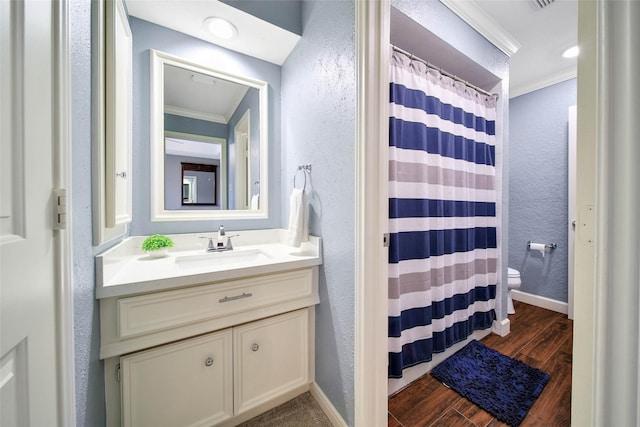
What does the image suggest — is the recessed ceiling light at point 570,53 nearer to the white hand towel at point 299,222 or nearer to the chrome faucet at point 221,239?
the white hand towel at point 299,222

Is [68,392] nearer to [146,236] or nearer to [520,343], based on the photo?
[146,236]

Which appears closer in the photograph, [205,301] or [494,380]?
[205,301]

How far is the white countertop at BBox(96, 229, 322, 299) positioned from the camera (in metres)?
0.88

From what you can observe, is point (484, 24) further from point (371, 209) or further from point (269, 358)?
point (269, 358)

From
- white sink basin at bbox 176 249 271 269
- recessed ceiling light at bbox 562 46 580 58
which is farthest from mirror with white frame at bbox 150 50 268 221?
recessed ceiling light at bbox 562 46 580 58

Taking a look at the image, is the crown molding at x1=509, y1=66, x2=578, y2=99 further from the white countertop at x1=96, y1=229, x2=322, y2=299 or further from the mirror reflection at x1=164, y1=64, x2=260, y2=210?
the white countertop at x1=96, y1=229, x2=322, y2=299

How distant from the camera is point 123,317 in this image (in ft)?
2.89

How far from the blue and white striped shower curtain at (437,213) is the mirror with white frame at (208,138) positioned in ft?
3.13

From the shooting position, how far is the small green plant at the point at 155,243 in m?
1.27

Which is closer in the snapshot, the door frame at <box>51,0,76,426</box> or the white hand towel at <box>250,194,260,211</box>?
the door frame at <box>51,0,76,426</box>

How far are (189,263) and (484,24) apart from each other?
2547 mm

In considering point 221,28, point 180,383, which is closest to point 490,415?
point 180,383

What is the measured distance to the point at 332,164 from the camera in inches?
47.5

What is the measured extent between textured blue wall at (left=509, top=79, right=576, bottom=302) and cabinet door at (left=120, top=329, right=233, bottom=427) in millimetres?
3076
